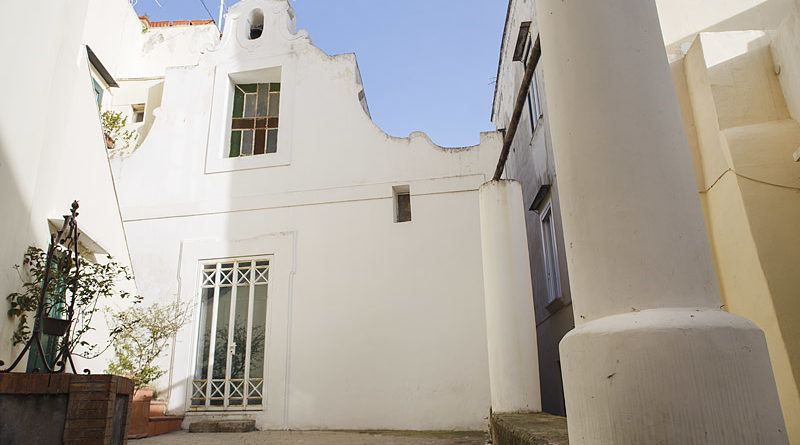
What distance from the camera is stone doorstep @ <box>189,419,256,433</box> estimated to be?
734 centimetres

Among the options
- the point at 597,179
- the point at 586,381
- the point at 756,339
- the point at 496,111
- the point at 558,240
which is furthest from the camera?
the point at 496,111

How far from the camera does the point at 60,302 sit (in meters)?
4.93

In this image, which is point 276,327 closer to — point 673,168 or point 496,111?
point 673,168

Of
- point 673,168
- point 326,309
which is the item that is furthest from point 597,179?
point 326,309

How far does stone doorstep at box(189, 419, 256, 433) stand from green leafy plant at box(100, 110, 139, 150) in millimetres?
5431

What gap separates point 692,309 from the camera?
1.31m

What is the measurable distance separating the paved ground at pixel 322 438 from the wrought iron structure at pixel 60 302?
6.33ft

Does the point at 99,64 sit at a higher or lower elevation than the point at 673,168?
higher

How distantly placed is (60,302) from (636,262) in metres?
5.16

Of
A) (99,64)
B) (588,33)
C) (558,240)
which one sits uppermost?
(99,64)

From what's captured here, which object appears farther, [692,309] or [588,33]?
[588,33]

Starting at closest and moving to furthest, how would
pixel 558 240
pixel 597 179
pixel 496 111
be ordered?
pixel 597 179
pixel 558 240
pixel 496 111

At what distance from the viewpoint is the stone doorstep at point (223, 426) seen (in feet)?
24.1

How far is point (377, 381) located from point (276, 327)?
5.50ft
